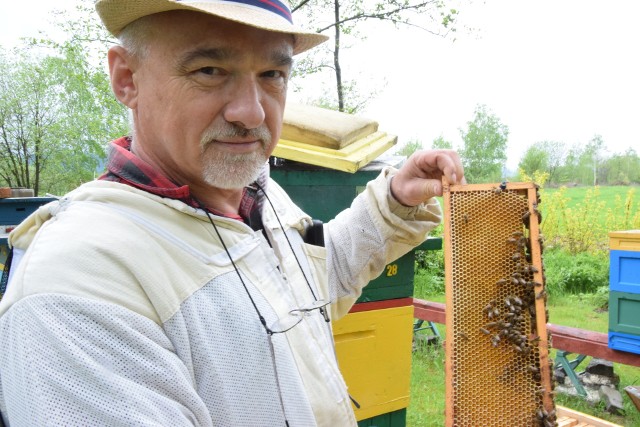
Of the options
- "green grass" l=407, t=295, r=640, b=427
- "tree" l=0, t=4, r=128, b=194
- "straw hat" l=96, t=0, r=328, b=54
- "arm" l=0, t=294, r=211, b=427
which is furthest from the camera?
"tree" l=0, t=4, r=128, b=194

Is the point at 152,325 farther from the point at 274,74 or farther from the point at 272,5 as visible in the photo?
the point at 272,5

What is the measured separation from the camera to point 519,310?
1.93 metres

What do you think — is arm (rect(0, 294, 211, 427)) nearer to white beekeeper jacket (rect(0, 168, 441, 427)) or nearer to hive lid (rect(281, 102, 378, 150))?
white beekeeper jacket (rect(0, 168, 441, 427))

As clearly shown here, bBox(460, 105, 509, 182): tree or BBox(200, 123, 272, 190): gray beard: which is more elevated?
BBox(460, 105, 509, 182): tree

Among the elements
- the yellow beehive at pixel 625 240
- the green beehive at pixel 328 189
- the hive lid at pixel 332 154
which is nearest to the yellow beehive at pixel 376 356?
the green beehive at pixel 328 189

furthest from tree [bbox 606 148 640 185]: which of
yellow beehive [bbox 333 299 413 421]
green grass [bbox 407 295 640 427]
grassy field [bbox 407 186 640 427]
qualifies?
yellow beehive [bbox 333 299 413 421]

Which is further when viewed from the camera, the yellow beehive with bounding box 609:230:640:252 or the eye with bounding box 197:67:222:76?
the yellow beehive with bounding box 609:230:640:252

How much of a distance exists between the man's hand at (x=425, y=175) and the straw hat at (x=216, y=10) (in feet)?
2.51

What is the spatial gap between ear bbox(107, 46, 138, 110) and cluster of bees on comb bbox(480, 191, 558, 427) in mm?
1460

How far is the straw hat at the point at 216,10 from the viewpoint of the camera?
1.29 meters

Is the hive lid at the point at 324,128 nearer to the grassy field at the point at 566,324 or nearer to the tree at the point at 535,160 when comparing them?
the grassy field at the point at 566,324

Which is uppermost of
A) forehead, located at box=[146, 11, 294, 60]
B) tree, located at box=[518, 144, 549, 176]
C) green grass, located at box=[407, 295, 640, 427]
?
tree, located at box=[518, 144, 549, 176]

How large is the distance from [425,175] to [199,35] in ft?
3.56

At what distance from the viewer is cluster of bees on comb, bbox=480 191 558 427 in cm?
188
